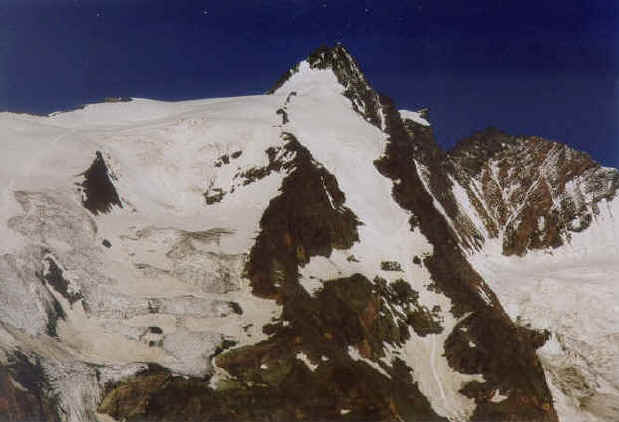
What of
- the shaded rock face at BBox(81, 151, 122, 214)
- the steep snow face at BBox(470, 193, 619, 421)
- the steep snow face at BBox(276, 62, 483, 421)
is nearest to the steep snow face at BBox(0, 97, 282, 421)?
the shaded rock face at BBox(81, 151, 122, 214)

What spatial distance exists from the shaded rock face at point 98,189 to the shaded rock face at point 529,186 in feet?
168

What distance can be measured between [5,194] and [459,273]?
38.6m

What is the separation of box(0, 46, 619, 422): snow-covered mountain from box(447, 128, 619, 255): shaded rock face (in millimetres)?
824

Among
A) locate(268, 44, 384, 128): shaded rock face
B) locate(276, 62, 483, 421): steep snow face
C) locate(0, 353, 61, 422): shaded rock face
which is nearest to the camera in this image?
locate(0, 353, 61, 422): shaded rock face

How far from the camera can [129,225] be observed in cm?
4369

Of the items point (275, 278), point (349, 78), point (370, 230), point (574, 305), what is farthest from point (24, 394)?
point (349, 78)

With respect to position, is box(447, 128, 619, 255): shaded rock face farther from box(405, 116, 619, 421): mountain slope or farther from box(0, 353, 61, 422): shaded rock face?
box(0, 353, 61, 422): shaded rock face

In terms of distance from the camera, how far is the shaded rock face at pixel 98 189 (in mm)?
42625

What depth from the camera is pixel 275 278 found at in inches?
1620

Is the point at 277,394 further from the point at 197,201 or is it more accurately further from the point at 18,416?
the point at 197,201

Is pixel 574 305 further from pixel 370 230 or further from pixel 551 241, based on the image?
pixel 370 230

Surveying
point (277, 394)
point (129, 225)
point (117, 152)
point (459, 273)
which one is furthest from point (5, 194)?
point (459, 273)

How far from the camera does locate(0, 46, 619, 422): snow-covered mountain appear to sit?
31.2 meters

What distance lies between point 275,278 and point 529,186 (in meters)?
60.0
